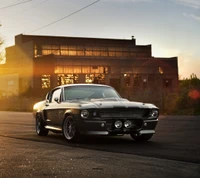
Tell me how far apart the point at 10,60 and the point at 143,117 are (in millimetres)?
95720

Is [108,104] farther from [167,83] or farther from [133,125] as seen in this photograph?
[167,83]

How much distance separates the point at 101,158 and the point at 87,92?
4.66 m

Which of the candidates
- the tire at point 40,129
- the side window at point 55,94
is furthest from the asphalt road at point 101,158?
the tire at point 40,129

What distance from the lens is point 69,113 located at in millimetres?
12727

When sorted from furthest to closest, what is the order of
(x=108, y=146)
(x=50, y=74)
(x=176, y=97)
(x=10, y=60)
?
1. (x=10, y=60)
2. (x=50, y=74)
3. (x=176, y=97)
4. (x=108, y=146)

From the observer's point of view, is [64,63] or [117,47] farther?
[117,47]

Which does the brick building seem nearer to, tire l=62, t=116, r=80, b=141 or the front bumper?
tire l=62, t=116, r=80, b=141

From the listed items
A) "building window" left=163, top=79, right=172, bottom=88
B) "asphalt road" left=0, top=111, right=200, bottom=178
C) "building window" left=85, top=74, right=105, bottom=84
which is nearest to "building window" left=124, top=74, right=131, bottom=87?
"building window" left=85, top=74, right=105, bottom=84

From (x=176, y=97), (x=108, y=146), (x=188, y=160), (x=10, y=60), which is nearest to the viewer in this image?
(x=188, y=160)

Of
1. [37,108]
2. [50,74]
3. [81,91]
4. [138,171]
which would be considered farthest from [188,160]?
[50,74]

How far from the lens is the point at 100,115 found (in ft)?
39.4

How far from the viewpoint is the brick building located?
83.1 m

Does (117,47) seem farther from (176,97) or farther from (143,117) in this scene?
(143,117)

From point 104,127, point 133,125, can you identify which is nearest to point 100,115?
point 104,127
